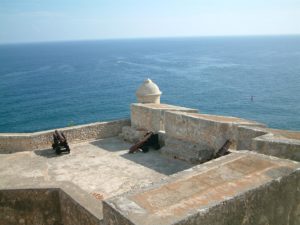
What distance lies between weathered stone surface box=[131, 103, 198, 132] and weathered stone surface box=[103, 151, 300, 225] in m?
7.54

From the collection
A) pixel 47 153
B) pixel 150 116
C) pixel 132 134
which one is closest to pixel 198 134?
pixel 150 116

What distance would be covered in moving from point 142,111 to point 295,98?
1751 inches

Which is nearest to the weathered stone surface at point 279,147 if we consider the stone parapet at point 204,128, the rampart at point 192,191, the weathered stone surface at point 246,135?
the rampart at point 192,191

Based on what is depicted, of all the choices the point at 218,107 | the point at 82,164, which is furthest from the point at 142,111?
the point at 218,107

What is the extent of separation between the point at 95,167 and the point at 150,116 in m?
3.19

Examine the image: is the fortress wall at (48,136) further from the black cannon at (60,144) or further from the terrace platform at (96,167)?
the black cannon at (60,144)

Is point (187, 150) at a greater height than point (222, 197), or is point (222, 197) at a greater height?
point (222, 197)

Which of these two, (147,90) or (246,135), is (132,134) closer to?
(147,90)

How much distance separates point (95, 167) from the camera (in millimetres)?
11125

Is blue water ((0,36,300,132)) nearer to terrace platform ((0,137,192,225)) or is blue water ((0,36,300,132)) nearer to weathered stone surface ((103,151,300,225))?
terrace platform ((0,137,192,225))

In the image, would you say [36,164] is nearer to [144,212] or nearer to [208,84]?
[144,212]

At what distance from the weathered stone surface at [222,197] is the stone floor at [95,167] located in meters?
4.65

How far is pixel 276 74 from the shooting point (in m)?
75.4

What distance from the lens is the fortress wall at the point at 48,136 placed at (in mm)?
12789
